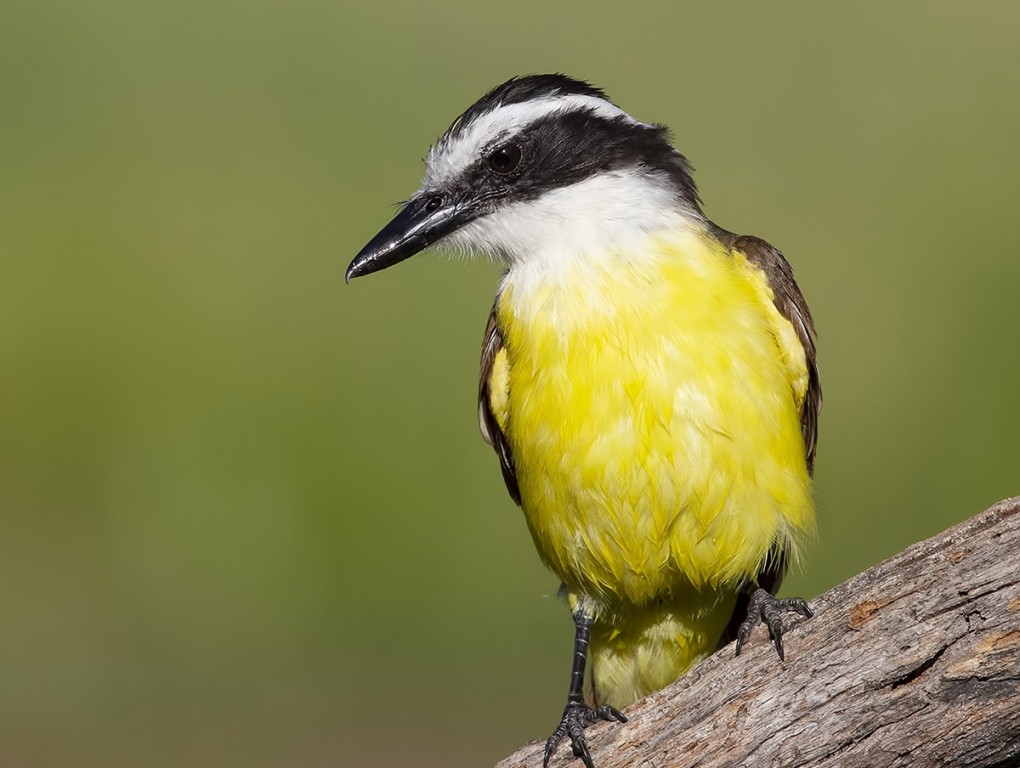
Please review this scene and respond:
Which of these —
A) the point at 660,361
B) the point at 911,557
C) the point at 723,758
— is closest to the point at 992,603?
the point at 911,557

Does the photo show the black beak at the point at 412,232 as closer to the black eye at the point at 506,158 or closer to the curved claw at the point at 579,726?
the black eye at the point at 506,158

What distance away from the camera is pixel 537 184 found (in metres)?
5.39

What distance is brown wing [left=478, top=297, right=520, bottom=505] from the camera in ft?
18.7

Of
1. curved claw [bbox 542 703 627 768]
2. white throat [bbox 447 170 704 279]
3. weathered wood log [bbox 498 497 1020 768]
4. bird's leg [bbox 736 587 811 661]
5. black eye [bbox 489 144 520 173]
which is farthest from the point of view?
black eye [bbox 489 144 520 173]

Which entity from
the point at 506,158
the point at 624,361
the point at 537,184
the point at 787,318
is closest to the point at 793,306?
the point at 787,318

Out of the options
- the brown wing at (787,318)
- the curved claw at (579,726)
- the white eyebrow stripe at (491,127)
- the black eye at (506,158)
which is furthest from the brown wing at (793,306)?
the curved claw at (579,726)

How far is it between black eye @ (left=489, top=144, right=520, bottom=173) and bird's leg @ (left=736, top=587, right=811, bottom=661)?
1.88 metres

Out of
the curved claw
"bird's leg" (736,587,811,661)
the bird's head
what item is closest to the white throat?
the bird's head

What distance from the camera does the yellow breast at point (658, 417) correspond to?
502cm

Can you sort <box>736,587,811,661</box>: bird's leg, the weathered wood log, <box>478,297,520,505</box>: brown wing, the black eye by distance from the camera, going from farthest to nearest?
<box>478,297,520,505</box>: brown wing < the black eye < <box>736,587,811,661</box>: bird's leg < the weathered wood log

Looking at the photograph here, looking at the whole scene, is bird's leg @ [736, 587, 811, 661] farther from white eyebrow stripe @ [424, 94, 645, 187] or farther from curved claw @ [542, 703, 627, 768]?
white eyebrow stripe @ [424, 94, 645, 187]

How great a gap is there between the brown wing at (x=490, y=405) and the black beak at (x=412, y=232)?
36 centimetres

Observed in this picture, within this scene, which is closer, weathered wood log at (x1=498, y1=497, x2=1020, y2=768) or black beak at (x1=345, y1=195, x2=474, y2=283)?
weathered wood log at (x1=498, y1=497, x2=1020, y2=768)

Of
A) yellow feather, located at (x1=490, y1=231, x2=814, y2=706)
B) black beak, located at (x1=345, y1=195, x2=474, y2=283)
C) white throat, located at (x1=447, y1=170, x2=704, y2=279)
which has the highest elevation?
black beak, located at (x1=345, y1=195, x2=474, y2=283)
